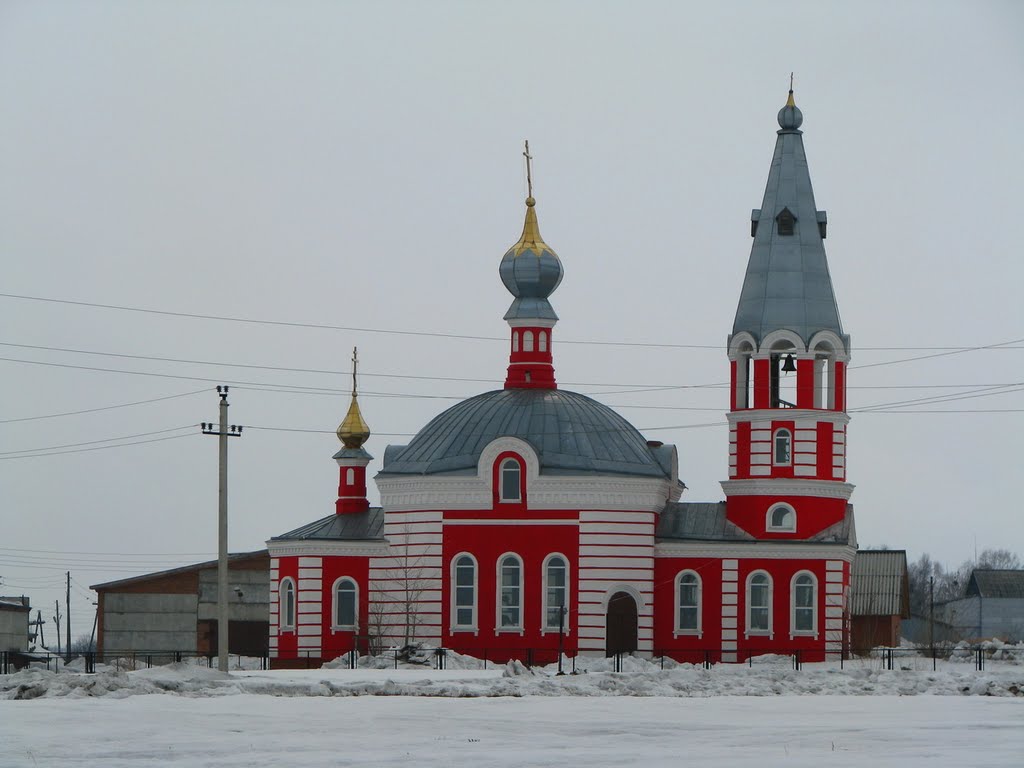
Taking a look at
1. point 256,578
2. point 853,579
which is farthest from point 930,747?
point 256,578

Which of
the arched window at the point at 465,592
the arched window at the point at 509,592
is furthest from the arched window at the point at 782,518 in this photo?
the arched window at the point at 465,592

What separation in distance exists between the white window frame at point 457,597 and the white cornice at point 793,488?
26.5 feet

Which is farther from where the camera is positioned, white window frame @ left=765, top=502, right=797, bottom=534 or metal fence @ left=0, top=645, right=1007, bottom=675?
white window frame @ left=765, top=502, right=797, bottom=534

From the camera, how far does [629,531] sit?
59.1 meters

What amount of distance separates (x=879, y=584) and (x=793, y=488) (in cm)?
1503

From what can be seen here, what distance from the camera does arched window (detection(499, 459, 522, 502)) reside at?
59219 millimetres

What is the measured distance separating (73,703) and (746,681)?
51.5 ft

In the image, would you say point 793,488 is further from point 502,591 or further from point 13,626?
point 13,626

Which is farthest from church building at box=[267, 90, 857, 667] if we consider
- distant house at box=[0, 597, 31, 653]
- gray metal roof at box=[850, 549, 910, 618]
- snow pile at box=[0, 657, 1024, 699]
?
distant house at box=[0, 597, 31, 653]

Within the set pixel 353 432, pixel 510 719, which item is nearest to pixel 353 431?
pixel 353 432

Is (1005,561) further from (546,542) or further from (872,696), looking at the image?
(872,696)

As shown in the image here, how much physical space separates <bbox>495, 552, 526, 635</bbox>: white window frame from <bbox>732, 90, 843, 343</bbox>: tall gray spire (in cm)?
937

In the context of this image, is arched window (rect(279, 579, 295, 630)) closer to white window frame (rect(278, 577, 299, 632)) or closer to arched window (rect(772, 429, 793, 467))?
white window frame (rect(278, 577, 299, 632))

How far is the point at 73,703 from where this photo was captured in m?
34.8
